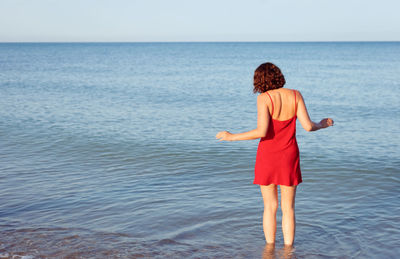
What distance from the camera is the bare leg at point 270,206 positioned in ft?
15.1

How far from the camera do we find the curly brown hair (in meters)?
4.20

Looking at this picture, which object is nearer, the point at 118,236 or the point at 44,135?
the point at 118,236

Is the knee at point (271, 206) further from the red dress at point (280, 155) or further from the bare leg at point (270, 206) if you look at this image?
the red dress at point (280, 155)

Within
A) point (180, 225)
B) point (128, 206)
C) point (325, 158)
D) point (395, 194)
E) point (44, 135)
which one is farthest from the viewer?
point (44, 135)

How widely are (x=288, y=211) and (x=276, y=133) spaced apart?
34.0 inches

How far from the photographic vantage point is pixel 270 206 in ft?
15.4

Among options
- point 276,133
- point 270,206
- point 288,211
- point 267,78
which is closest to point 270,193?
point 270,206

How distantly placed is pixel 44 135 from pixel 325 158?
24.6 ft

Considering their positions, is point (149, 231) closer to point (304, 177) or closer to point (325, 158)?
point (304, 177)

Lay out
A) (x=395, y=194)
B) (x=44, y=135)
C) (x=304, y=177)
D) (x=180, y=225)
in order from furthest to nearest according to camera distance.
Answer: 1. (x=44, y=135)
2. (x=304, y=177)
3. (x=395, y=194)
4. (x=180, y=225)

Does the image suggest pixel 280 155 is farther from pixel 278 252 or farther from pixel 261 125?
pixel 278 252

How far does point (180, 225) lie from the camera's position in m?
5.92

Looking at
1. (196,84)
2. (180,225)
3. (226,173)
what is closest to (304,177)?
(226,173)

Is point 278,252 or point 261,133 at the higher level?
point 261,133
